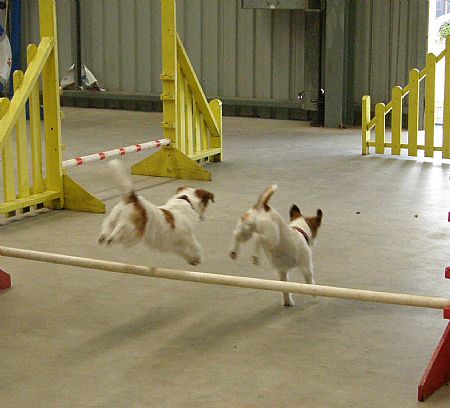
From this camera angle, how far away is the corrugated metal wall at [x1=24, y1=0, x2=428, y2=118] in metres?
11.6

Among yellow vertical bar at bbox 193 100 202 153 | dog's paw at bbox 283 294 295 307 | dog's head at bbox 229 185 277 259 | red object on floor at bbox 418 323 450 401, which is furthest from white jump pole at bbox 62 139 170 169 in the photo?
red object on floor at bbox 418 323 450 401

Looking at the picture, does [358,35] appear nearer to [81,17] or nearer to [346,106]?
[346,106]

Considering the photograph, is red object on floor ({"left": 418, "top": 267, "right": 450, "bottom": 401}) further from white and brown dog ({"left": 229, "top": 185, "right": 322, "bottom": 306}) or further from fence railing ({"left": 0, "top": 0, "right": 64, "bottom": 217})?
fence railing ({"left": 0, "top": 0, "right": 64, "bottom": 217})

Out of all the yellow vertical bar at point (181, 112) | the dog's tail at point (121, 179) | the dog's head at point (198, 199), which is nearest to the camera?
the dog's tail at point (121, 179)

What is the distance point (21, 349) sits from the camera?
3.71m

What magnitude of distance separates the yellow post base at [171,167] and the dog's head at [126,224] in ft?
13.3

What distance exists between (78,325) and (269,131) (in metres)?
7.56

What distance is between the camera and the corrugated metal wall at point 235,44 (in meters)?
11.6

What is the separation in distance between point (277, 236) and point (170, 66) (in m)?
4.14

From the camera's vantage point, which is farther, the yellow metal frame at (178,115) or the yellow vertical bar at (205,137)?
the yellow vertical bar at (205,137)

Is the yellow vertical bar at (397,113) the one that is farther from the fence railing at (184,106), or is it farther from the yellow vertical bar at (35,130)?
the yellow vertical bar at (35,130)

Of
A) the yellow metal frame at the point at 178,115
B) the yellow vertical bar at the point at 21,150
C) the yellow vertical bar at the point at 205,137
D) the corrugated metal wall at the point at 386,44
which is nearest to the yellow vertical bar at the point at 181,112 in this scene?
the yellow metal frame at the point at 178,115

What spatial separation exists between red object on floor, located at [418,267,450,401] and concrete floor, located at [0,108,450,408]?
0.04 metres

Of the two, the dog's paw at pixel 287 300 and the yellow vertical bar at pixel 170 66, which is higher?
the yellow vertical bar at pixel 170 66
